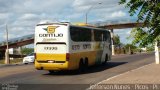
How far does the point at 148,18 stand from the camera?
27.3ft

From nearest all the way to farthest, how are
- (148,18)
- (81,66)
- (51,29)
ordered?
1. (148,18)
2. (51,29)
3. (81,66)

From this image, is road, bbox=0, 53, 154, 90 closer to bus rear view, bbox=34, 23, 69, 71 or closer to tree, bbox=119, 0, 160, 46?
bus rear view, bbox=34, 23, 69, 71

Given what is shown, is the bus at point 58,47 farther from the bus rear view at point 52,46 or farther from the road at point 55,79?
the road at point 55,79

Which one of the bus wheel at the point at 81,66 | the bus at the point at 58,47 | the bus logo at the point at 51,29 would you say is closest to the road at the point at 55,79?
the bus wheel at the point at 81,66

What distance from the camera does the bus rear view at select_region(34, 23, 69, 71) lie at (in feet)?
71.9

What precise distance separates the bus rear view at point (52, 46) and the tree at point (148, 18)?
1365 centimetres

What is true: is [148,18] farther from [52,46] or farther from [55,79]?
[52,46]

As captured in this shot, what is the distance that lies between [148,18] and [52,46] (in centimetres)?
1414

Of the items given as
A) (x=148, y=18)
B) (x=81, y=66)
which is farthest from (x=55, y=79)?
(x=148, y=18)

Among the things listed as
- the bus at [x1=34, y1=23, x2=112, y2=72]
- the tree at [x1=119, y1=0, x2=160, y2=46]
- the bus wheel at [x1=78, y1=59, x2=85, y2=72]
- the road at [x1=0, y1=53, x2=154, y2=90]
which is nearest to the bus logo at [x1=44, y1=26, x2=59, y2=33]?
the bus at [x1=34, y1=23, x2=112, y2=72]

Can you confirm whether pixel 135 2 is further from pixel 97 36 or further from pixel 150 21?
pixel 97 36

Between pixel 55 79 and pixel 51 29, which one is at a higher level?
pixel 51 29

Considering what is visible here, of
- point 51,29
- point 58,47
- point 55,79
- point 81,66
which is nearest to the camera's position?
point 55,79

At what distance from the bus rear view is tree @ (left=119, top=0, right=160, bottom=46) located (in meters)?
13.6
